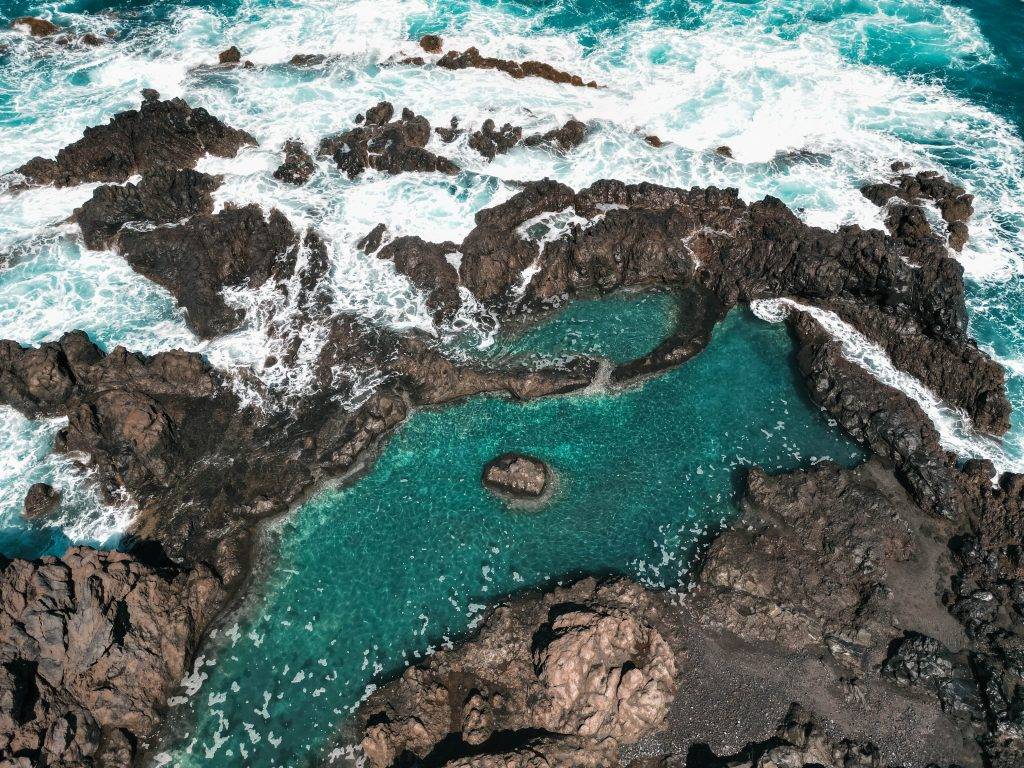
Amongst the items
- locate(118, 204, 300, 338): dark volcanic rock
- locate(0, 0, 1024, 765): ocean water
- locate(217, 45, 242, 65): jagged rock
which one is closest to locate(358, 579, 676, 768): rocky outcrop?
locate(0, 0, 1024, 765): ocean water

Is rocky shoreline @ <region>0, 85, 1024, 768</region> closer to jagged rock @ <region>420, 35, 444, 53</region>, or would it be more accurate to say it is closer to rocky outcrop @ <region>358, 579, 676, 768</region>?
rocky outcrop @ <region>358, 579, 676, 768</region>

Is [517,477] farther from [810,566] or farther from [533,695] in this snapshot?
[810,566]

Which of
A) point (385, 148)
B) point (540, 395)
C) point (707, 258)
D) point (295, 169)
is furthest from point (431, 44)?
point (540, 395)

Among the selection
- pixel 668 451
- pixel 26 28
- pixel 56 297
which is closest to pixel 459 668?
pixel 668 451

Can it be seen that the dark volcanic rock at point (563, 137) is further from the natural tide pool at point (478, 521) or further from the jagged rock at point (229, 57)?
the jagged rock at point (229, 57)

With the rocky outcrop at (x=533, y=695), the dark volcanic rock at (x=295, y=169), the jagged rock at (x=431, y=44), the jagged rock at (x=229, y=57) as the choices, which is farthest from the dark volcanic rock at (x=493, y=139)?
the rocky outcrop at (x=533, y=695)

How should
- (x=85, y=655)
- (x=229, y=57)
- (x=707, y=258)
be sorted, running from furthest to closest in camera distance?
(x=229, y=57) → (x=707, y=258) → (x=85, y=655)
